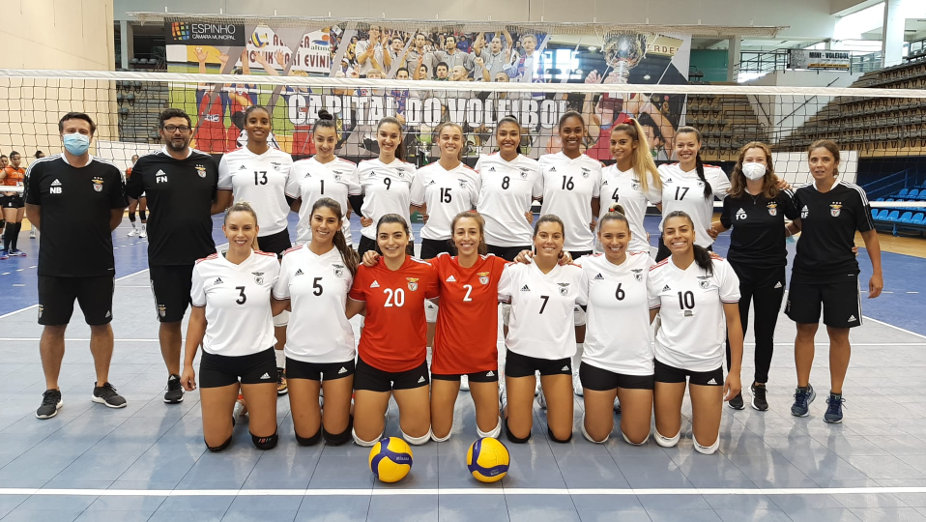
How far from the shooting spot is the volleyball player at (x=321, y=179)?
4770 millimetres

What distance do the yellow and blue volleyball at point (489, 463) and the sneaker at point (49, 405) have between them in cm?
306

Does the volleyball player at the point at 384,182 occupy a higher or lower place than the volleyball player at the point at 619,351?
higher

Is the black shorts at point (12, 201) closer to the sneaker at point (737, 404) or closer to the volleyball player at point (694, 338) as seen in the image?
the volleyball player at point (694, 338)

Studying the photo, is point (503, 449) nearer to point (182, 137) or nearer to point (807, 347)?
point (807, 347)

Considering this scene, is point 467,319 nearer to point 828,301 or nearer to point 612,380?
point 612,380

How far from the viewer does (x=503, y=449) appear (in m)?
3.50

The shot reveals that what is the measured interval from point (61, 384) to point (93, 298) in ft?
3.43

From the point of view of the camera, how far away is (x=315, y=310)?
394 cm

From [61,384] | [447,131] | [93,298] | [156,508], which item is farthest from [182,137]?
[156,508]

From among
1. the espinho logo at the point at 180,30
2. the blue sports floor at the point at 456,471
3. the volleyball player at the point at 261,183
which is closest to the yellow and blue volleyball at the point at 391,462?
the blue sports floor at the point at 456,471

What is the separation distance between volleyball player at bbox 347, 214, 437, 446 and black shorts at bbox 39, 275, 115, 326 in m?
2.03

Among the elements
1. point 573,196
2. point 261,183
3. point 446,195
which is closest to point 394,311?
point 446,195

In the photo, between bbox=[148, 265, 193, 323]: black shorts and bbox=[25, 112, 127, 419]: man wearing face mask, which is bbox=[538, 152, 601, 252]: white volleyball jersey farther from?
bbox=[25, 112, 127, 419]: man wearing face mask

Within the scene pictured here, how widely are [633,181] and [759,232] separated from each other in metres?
0.97
